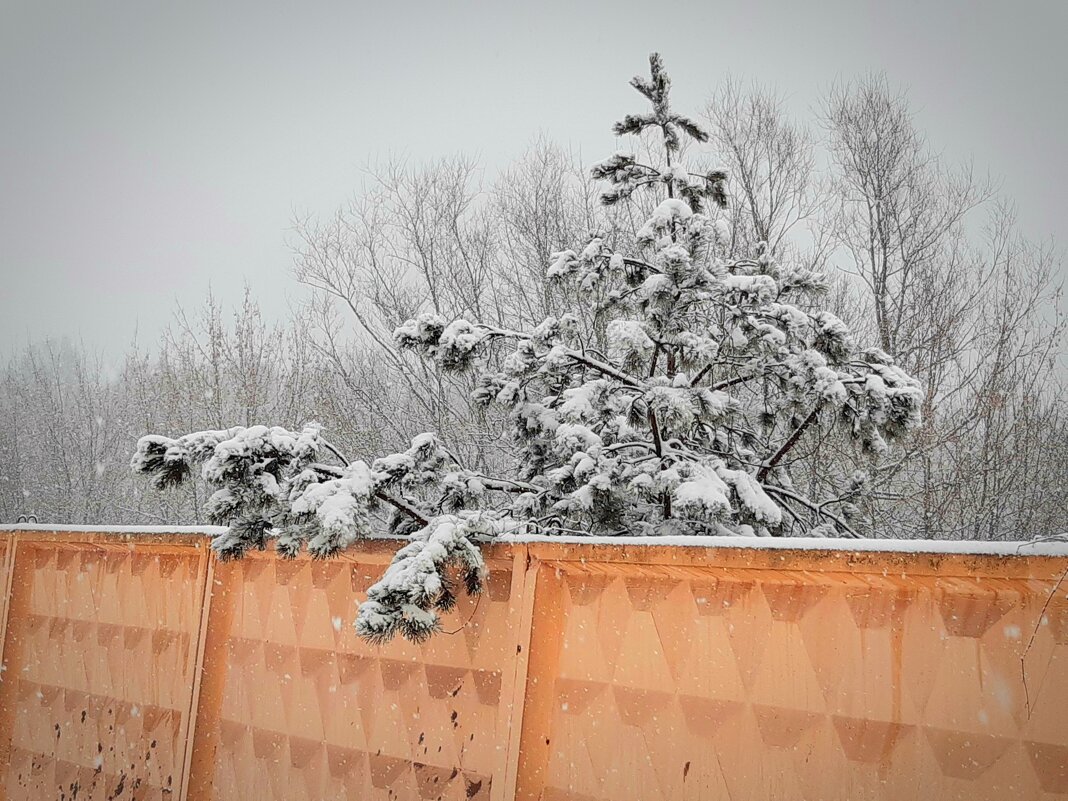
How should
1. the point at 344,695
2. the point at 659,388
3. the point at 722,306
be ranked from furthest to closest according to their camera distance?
the point at 722,306 < the point at 659,388 < the point at 344,695

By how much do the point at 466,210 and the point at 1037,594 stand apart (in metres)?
16.9

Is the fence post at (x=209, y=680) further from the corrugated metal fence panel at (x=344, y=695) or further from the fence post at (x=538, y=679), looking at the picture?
the fence post at (x=538, y=679)

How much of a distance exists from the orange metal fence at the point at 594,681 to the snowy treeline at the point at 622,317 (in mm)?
2067

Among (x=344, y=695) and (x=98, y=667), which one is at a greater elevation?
(x=344, y=695)

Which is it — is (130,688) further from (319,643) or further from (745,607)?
(745,607)

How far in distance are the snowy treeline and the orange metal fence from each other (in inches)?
81.4

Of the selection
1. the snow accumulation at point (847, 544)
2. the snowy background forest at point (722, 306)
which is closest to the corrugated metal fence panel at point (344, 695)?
the snow accumulation at point (847, 544)

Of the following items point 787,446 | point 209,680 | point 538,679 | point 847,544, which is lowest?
point 209,680

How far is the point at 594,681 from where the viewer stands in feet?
8.09

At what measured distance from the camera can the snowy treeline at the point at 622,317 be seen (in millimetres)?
11219

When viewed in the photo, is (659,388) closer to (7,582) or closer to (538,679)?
(538,679)

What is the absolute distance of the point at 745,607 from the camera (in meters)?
2.22

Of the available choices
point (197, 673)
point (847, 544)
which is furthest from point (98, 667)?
point (847, 544)

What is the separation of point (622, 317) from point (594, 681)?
4.96 m
